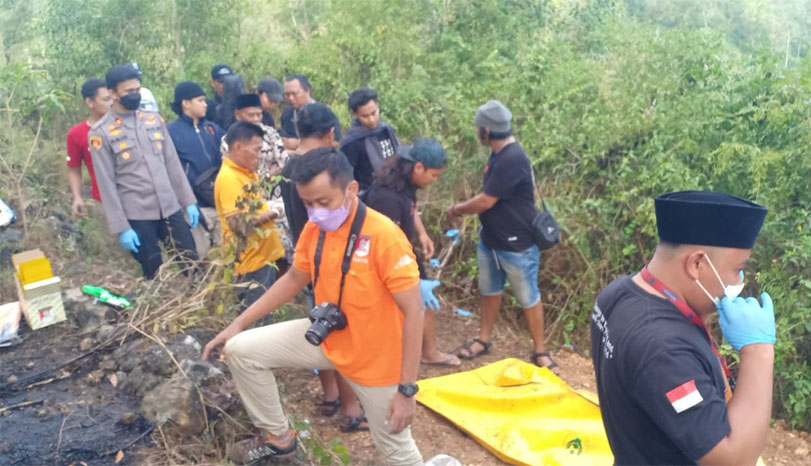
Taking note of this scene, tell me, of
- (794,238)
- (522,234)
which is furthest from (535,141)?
(794,238)

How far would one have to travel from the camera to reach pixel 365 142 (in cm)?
512

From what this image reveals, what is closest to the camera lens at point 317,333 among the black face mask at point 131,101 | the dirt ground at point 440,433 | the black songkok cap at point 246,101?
the dirt ground at point 440,433

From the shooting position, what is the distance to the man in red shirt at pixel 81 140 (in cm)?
554

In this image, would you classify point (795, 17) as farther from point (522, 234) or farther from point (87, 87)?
point (87, 87)

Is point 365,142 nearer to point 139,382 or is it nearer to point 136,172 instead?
point 136,172

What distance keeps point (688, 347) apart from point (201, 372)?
9.68ft

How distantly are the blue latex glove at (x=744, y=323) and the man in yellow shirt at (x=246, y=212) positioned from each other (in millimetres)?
2938

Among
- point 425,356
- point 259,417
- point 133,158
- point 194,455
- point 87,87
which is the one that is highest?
point 87,87

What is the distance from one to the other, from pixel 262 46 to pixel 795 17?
9297mm

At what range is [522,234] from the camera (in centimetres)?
498

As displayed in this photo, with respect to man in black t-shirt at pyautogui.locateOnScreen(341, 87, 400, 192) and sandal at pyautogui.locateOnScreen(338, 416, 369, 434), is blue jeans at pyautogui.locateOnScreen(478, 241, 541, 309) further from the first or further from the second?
sandal at pyautogui.locateOnScreen(338, 416, 369, 434)

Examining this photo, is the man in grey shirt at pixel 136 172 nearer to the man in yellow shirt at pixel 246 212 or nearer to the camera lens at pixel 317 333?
the man in yellow shirt at pixel 246 212

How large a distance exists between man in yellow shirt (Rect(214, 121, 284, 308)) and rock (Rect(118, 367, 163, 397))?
75 centimetres

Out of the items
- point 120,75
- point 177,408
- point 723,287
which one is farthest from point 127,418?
point 723,287
